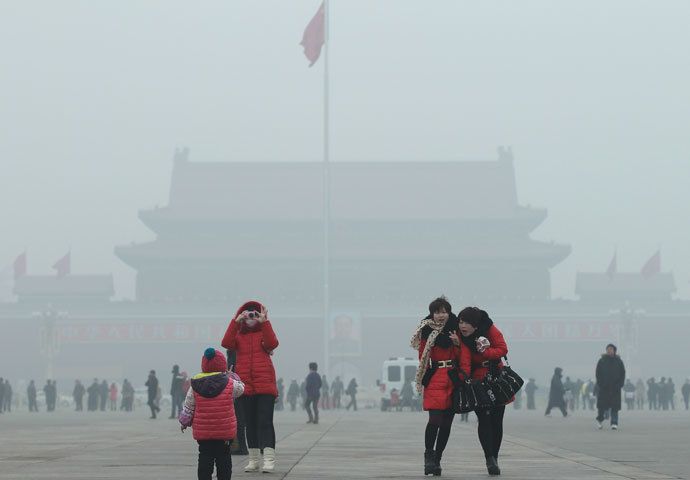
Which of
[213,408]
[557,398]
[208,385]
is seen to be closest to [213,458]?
[213,408]

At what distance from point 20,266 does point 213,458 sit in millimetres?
68467

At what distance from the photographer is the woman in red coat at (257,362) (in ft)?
34.2

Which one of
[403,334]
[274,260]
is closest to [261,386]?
[403,334]

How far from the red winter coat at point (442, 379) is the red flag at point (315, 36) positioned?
3583 centimetres

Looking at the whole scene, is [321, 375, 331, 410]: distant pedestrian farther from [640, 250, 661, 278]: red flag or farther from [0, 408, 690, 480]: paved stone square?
[640, 250, 661, 278]: red flag

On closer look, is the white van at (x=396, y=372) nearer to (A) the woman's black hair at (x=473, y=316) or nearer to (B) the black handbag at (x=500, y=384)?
(B) the black handbag at (x=500, y=384)

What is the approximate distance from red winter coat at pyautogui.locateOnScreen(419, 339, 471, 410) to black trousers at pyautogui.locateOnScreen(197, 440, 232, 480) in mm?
2003

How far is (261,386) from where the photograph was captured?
10.5 m

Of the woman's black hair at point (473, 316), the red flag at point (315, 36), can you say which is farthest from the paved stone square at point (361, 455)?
the red flag at point (315, 36)

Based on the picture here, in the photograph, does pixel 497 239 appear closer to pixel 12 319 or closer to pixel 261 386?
pixel 12 319

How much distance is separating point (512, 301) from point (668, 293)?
452 inches

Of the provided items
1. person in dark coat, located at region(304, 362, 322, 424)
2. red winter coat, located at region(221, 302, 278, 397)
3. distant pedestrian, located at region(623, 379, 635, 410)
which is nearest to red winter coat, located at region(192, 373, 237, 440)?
red winter coat, located at region(221, 302, 278, 397)

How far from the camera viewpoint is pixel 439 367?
32.6ft

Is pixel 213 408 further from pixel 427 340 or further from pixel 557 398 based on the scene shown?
pixel 557 398
